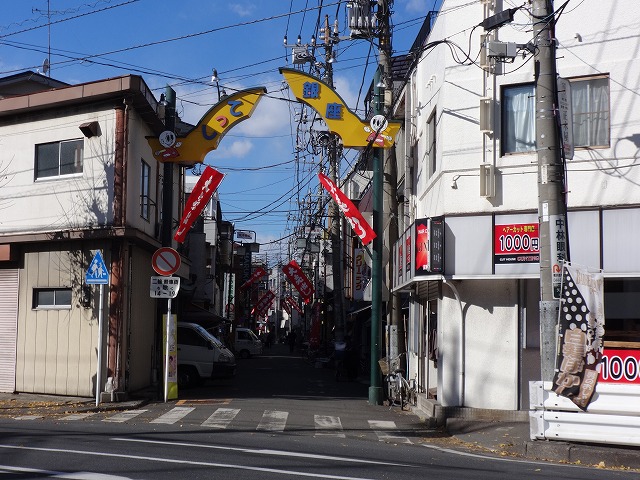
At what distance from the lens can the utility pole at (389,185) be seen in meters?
20.4

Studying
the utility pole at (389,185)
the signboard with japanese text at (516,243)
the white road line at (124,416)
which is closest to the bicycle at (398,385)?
the utility pole at (389,185)

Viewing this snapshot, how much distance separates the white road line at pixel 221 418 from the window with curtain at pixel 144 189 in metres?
6.89

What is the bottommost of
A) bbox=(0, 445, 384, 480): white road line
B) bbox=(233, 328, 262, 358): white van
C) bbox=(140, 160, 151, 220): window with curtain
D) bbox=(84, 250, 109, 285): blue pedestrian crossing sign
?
bbox=(233, 328, 262, 358): white van

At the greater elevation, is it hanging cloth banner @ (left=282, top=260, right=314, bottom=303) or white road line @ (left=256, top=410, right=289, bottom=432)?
hanging cloth banner @ (left=282, top=260, right=314, bottom=303)

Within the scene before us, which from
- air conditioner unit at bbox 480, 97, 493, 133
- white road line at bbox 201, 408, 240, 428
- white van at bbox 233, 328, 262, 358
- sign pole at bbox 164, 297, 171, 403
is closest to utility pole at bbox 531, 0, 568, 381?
air conditioner unit at bbox 480, 97, 493, 133

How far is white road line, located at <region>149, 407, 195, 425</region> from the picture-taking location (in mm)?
15632

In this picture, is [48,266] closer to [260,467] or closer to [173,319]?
[173,319]

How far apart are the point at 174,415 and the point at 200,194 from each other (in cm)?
620

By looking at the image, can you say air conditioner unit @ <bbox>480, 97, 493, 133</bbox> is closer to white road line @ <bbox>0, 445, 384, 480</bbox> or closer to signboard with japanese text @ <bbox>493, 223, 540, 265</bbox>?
signboard with japanese text @ <bbox>493, 223, 540, 265</bbox>

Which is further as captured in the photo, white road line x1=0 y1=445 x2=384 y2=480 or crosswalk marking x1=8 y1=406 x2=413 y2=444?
crosswalk marking x1=8 y1=406 x2=413 y2=444

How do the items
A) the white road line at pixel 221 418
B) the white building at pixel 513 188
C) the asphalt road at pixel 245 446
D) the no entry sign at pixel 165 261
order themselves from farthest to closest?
1. the no entry sign at pixel 165 261
2. the white building at pixel 513 188
3. the white road line at pixel 221 418
4. the asphalt road at pixel 245 446

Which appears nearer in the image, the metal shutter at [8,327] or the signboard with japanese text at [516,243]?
the signboard with japanese text at [516,243]

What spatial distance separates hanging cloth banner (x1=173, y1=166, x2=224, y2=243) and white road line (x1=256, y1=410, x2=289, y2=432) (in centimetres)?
549

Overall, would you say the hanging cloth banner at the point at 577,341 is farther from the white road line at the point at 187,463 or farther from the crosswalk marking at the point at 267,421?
the white road line at the point at 187,463
